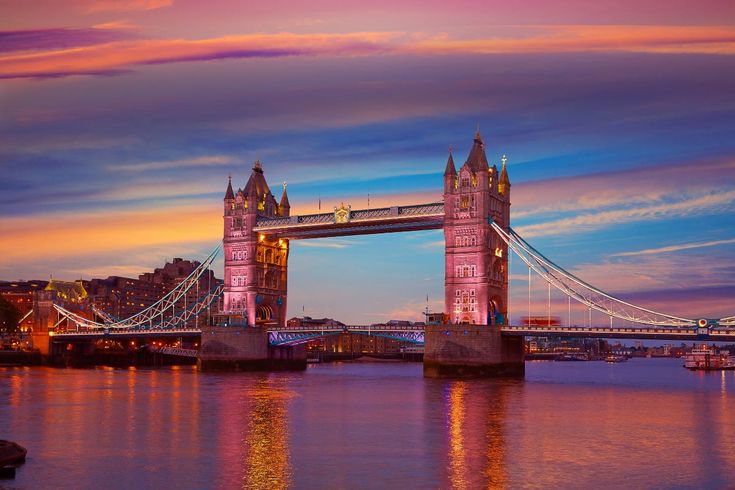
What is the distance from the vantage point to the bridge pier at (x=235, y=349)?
10044 centimetres

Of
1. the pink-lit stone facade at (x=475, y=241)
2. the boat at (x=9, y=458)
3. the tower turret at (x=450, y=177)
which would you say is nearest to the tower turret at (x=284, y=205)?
the pink-lit stone facade at (x=475, y=241)

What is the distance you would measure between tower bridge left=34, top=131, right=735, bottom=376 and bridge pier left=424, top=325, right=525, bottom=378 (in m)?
0.10

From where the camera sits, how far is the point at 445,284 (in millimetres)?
88500

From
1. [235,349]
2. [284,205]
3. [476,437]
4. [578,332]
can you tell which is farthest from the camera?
[284,205]

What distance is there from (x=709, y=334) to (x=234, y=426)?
158ft

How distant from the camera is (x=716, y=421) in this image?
160 ft

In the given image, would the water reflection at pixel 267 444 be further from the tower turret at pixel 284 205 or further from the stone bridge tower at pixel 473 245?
the tower turret at pixel 284 205

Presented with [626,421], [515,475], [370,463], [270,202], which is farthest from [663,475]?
[270,202]

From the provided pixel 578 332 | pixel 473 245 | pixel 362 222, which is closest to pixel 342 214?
pixel 362 222

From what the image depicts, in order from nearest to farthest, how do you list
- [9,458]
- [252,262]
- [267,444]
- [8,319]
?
[9,458]
[267,444]
[252,262]
[8,319]

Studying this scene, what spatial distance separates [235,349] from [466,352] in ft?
103

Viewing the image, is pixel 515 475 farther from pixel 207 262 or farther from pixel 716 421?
pixel 207 262

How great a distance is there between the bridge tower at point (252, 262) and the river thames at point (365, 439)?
39.6 metres

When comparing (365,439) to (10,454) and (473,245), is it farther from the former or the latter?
(473,245)
